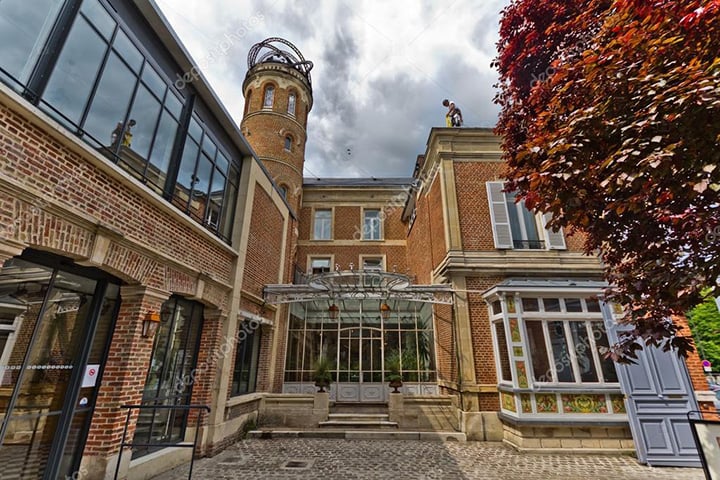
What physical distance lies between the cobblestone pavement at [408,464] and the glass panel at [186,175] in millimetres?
4424

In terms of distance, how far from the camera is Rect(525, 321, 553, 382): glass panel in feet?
23.9

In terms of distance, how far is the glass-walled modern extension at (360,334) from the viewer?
31.0 ft

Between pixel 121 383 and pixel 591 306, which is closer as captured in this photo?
pixel 121 383

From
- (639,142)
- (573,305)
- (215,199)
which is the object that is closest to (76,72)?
(215,199)

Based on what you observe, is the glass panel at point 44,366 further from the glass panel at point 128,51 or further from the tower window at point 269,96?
the tower window at point 269,96

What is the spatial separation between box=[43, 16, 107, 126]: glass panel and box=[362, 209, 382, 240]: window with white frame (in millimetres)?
13147

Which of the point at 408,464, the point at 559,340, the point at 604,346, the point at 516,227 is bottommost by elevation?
the point at 408,464

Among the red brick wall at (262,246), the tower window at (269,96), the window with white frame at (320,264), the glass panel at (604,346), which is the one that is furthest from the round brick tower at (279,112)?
the glass panel at (604,346)

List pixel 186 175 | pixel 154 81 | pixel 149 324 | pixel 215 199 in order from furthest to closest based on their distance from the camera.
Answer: pixel 215 199
pixel 186 175
pixel 154 81
pixel 149 324

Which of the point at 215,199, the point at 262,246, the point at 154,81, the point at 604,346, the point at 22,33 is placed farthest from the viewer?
the point at 262,246

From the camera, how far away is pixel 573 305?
766cm

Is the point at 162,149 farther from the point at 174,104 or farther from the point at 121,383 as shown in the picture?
the point at 121,383

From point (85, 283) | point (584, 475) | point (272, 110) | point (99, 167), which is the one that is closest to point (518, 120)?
point (99, 167)

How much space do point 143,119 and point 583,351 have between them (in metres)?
9.63
